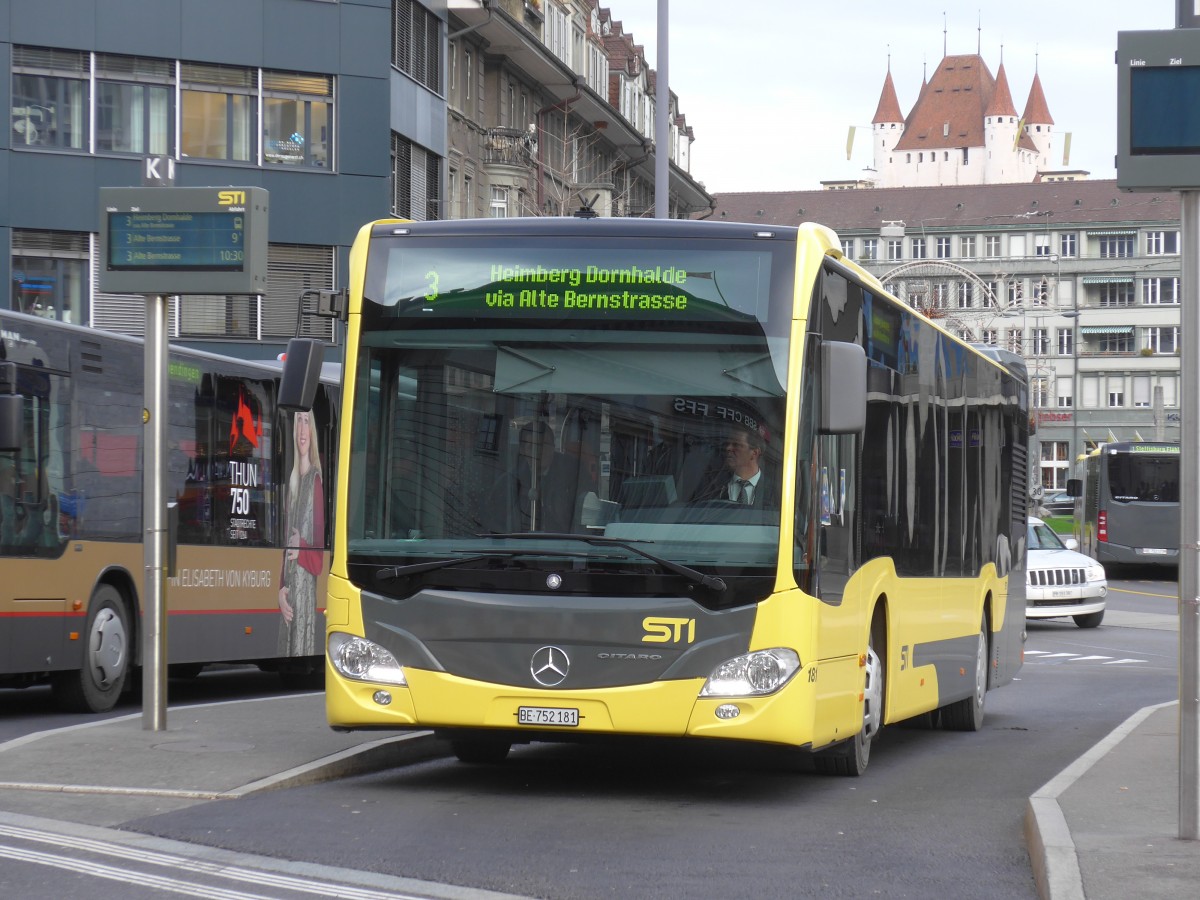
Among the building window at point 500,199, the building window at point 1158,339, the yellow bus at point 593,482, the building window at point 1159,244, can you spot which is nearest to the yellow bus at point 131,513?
the yellow bus at point 593,482

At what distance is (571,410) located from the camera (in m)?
9.93

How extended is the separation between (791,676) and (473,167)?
4211cm

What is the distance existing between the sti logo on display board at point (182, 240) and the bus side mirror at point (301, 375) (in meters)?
2.49

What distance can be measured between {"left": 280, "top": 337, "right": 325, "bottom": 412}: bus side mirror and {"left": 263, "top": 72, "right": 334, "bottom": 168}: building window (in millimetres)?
29435

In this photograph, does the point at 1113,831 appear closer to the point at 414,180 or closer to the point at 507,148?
the point at 414,180

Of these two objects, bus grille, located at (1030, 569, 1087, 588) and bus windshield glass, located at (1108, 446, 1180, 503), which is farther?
bus windshield glass, located at (1108, 446, 1180, 503)

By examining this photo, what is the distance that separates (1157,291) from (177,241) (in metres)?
134

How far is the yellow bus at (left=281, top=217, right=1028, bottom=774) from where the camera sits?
9.71m

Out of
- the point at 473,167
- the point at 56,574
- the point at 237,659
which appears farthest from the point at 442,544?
the point at 473,167

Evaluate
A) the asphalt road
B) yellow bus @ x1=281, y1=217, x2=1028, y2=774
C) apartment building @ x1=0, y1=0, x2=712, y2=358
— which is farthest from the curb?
apartment building @ x1=0, y1=0, x2=712, y2=358

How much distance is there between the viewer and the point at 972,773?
1256cm

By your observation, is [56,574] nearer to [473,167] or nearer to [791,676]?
[791,676]

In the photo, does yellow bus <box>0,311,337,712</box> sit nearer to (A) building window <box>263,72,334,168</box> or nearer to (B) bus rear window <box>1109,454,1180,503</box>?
(A) building window <box>263,72,334,168</box>

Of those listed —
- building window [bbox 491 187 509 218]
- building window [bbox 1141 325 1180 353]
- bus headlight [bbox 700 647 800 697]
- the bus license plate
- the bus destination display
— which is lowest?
the bus license plate
